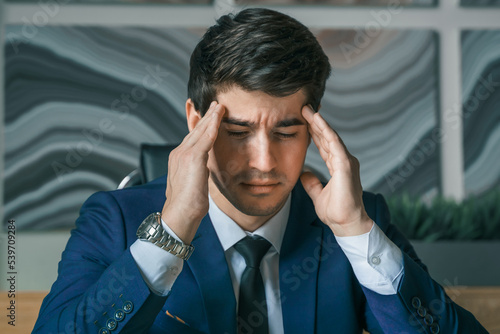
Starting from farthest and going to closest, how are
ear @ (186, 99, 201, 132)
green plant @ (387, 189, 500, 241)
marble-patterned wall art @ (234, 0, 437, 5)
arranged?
marble-patterned wall art @ (234, 0, 437, 5)
green plant @ (387, 189, 500, 241)
ear @ (186, 99, 201, 132)

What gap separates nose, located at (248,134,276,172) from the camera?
4.34ft

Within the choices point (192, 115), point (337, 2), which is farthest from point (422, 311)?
point (337, 2)

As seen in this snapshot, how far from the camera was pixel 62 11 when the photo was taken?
306 cm

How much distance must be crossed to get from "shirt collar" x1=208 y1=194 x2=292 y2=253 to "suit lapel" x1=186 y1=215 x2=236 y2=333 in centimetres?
3

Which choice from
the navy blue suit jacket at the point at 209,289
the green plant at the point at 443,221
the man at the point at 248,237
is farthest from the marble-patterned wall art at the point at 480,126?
the man at the point at 248,237

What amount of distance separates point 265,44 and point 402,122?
2.01 m

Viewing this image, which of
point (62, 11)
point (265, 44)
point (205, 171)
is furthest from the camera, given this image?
point (62, 11)

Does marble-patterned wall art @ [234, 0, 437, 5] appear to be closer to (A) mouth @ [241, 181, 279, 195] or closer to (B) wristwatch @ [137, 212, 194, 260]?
(A) mouth @ [241, 181, 279, 195]

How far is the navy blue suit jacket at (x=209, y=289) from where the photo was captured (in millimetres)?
1185

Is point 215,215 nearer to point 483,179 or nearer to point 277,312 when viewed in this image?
point 277,312

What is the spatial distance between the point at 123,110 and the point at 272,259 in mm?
1865

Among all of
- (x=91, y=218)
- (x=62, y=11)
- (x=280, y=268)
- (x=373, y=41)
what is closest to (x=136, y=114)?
(x=62, y=11)

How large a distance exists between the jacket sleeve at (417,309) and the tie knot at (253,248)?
0.93 ft

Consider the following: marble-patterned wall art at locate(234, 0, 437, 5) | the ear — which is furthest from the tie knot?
marble-patterned wall art at locate(234, 0, 437, 5)
